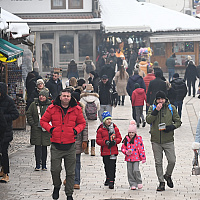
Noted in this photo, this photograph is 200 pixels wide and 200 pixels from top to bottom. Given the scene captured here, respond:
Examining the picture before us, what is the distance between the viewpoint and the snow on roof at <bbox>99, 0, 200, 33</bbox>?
38.8 m

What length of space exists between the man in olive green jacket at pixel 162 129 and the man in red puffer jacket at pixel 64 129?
149 centimetres

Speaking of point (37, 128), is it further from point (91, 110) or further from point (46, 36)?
point (46, 36)

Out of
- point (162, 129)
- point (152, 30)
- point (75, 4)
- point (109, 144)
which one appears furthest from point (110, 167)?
point (152, 30)

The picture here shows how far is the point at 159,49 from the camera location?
40250 mm

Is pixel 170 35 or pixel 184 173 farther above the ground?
pixel 170 35

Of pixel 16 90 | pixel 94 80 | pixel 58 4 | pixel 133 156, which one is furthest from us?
pixel 58 4

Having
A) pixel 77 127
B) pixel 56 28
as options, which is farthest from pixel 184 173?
pixel 56 28

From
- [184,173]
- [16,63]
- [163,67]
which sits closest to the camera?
[184,173]

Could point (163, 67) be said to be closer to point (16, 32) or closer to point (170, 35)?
point (170, 35)

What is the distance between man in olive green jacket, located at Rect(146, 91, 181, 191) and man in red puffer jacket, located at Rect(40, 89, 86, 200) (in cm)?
149

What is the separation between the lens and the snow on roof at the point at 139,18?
3875 cm

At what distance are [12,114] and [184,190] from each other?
3.12 metres

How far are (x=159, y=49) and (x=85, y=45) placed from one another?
5.52 m

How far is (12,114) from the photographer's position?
9.81 m
